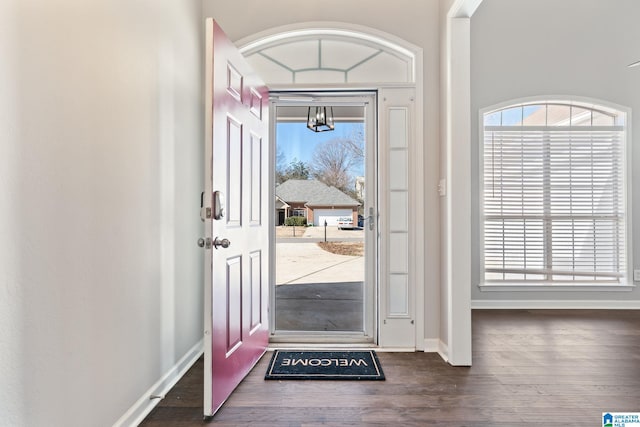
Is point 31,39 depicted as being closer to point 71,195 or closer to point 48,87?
point 48,87

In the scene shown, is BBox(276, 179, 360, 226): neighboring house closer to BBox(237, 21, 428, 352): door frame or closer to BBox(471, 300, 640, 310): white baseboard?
BBox(237, 21, 428, 352): door frame

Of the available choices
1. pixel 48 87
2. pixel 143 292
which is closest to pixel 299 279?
pixel 143 292

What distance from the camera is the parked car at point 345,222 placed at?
11.1 feet

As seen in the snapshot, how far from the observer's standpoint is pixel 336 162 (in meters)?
3.34

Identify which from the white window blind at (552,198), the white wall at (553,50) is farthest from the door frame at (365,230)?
the white window blind at (552,198)

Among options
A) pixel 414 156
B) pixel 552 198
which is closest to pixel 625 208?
pixel 552 198

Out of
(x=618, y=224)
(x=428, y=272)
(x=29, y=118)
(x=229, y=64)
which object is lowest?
(x=428, y=272)

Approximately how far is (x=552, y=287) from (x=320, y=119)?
132 inches

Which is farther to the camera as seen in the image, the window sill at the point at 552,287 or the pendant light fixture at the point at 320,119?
the window sill at the point at 552,287

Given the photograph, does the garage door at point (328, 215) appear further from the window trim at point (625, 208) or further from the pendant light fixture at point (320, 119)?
the window trim at point (625, 208)

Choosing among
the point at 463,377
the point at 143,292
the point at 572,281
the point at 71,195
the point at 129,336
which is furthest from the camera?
the point at 572,281

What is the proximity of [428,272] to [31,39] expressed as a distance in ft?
8.73

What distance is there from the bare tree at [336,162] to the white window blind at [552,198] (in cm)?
189

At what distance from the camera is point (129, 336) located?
1.78 metres
